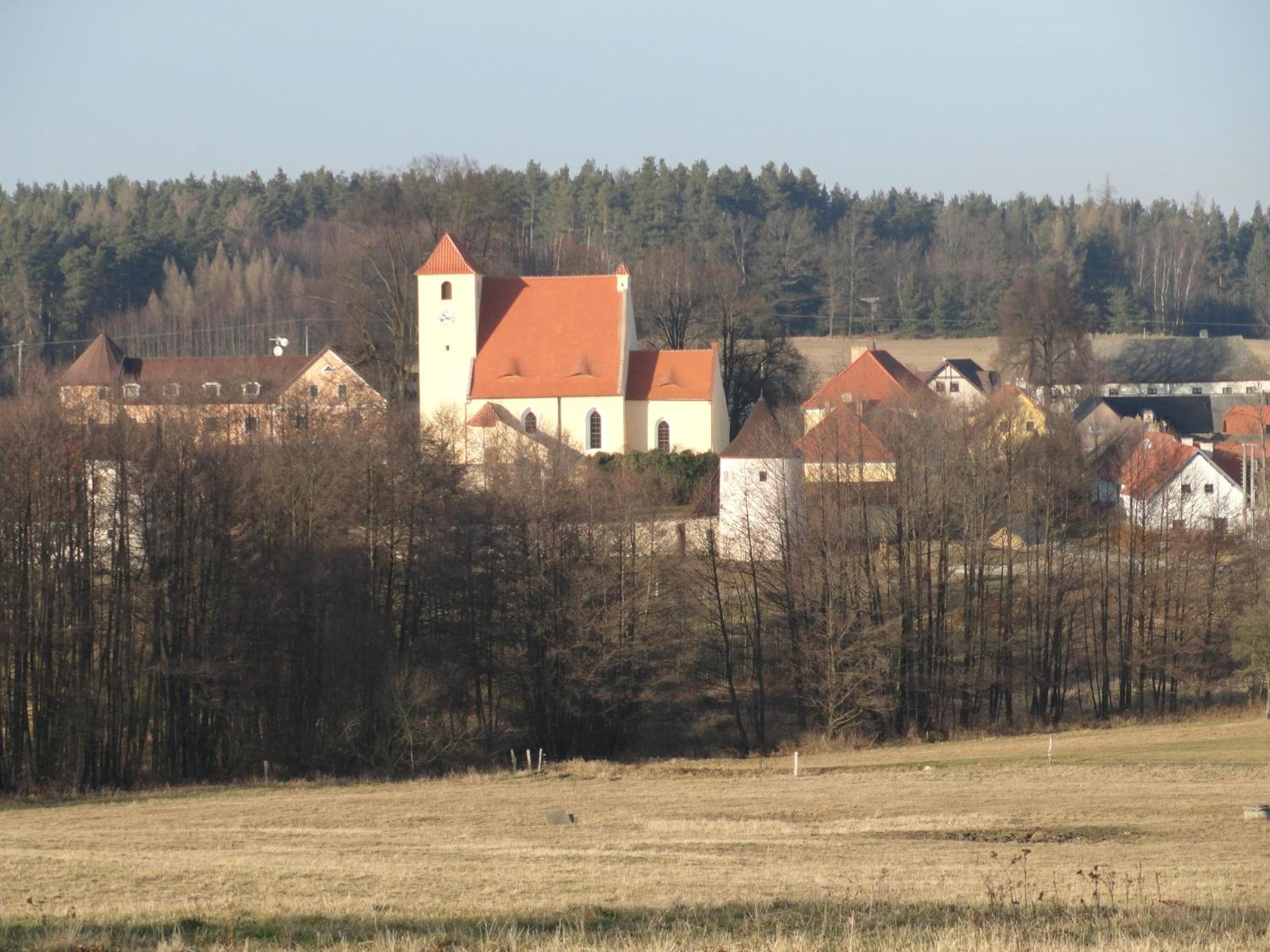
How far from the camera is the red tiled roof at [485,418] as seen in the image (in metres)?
53.0

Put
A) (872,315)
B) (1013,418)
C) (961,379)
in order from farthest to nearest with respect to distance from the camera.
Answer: (872,315) → (961,379) → (1013,418)

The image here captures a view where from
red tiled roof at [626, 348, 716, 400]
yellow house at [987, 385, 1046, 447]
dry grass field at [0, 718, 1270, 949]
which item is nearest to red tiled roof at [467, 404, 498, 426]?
red tiled roof at [626, 348, 716, 400]

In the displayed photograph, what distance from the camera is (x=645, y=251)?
328 ft

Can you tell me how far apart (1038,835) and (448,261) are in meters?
41.7

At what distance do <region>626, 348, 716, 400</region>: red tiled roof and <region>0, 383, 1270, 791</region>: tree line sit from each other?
8730 mm

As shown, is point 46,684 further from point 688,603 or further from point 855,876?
point 855,876

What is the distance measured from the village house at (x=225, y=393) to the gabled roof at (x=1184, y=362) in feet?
198

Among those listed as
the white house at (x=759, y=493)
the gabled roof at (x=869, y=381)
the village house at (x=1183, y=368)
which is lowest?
the white house at (x=759, y=493)

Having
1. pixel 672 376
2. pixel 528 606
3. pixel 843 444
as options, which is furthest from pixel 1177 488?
pixel 528 606

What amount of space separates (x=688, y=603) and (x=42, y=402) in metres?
16.5

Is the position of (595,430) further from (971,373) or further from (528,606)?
(971,373)

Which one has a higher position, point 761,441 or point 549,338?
point 549,338

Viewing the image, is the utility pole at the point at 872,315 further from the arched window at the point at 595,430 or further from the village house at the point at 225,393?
the arched window at the point at 595,430

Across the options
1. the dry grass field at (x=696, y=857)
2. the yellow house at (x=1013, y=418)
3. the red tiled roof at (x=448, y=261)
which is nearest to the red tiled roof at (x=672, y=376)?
the red tiled roof at (x=448, y=261)
